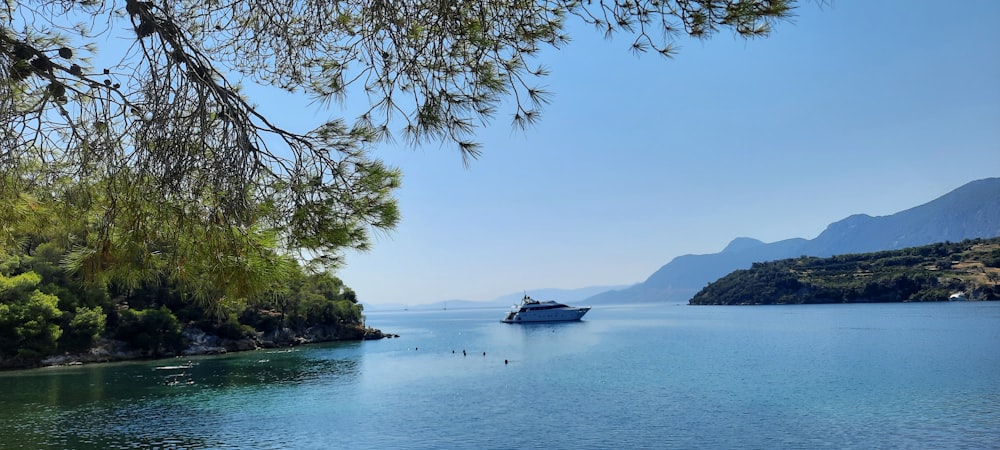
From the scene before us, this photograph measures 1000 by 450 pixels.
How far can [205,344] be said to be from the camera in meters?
53.1

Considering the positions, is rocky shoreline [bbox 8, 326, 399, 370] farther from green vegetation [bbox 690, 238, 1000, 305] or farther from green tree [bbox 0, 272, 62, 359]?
green vegetation [bbox 690, 238, 1000, 305]

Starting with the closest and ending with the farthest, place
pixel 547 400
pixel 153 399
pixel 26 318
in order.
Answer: pixel 547 400 < pixel 153 399 < pixel 26 318

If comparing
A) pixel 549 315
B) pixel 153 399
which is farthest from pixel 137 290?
pixel 549 315

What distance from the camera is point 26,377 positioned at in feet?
116

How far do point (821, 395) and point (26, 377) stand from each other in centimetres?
4451

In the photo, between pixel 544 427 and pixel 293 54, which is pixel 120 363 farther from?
pixel 293 54

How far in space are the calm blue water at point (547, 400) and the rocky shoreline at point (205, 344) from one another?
256 cm

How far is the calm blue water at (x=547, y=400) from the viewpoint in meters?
19.0

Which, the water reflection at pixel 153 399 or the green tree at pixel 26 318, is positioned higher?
the green tree at pixel 26 318

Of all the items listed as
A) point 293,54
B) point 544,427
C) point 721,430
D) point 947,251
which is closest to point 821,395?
point 721,430

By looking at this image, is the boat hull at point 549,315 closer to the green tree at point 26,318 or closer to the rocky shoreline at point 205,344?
the rocky shoreline at point 205,344

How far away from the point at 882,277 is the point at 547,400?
112 meters

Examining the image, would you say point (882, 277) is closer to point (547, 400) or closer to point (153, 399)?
point (547, 400)

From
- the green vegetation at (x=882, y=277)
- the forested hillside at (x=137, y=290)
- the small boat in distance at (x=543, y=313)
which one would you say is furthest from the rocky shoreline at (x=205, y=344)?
the green vegetation at (x=882, y=277)
